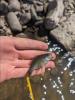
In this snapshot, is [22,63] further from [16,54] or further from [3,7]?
[3,7]

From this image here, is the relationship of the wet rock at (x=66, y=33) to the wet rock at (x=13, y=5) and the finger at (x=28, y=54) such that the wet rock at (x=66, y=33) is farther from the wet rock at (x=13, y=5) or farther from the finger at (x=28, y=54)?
the finger at (x=28, y=54)

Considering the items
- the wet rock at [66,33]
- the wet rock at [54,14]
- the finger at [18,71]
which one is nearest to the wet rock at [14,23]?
the wet rock at [54,14]

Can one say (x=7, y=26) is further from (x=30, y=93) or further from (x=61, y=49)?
(x=30, y=93)

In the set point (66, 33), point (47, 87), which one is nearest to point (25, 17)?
point (66, 33)

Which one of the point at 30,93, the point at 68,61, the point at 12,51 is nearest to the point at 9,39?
the point at 12,51

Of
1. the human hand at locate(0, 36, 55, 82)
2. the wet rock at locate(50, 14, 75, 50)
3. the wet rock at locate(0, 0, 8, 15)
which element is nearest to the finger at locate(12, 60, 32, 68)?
the human hand at locate(0, 36, 55, 82)

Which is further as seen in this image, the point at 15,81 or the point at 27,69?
the point at 15,81
